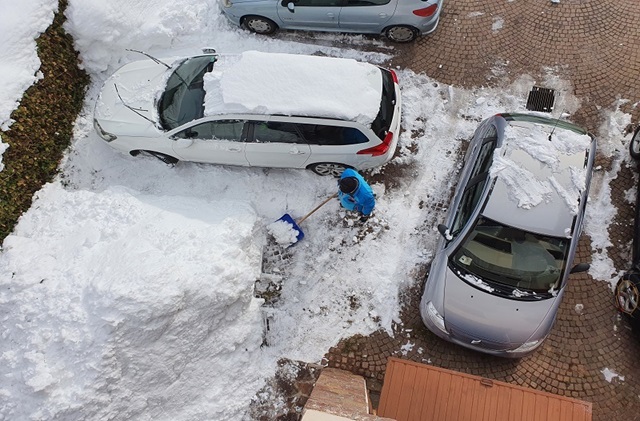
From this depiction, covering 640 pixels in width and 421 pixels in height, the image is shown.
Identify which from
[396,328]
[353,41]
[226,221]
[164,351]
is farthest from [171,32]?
[396,328]

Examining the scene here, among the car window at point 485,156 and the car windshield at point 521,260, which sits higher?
the car window at point 485,156

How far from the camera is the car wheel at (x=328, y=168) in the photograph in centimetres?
759

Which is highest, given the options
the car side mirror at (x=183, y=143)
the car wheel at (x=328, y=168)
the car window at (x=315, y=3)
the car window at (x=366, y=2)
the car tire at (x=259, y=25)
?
the car window at (x=366, y=2)

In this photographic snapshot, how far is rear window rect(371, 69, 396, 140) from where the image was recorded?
701cm

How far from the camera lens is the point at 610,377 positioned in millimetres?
6863

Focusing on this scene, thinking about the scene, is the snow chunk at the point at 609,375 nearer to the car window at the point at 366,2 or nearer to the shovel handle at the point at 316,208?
the shovel handle at the point at 316,208

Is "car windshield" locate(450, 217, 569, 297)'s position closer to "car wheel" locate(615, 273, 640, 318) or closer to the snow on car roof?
"car wheel" locate(615, 273, 640, 318)

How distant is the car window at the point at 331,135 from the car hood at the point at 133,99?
8.27 feet

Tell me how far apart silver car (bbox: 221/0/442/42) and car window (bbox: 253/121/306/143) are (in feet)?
8.86

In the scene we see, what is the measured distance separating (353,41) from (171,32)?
3.57 meters

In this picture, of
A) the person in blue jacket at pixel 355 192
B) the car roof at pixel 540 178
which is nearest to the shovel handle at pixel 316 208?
the person in blue jacket at pixel 355 192

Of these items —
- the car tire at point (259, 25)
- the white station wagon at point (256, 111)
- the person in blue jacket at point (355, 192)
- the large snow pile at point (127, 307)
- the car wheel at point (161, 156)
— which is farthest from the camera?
the car tire at point (259, 25)

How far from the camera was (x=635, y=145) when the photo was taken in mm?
7664

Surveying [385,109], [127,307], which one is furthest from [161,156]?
[385,109]
